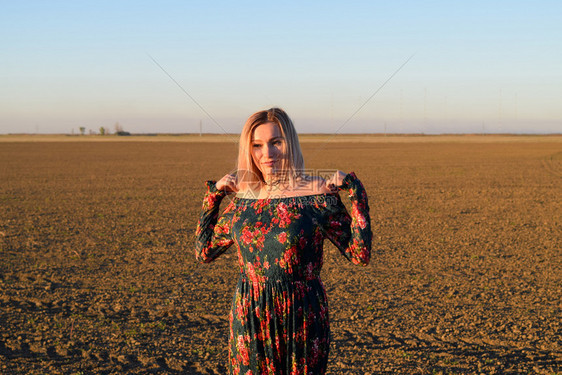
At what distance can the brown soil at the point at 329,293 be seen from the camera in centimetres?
519

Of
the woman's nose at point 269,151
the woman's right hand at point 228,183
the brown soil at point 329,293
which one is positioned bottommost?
the brown soil at point 329,293

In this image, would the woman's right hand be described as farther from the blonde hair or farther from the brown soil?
the brown soil

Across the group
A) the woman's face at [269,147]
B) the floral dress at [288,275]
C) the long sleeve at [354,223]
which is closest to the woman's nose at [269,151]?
the woman's face at [269,147]

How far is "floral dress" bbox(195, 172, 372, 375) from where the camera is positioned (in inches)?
86.4

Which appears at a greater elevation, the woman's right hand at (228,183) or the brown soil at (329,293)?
the woman's right hand at (228,183)

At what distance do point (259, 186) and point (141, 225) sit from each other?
407 inches

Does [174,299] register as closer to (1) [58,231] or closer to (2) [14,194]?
(1) [58,231]

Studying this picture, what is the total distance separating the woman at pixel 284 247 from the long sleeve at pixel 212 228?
0.12 m

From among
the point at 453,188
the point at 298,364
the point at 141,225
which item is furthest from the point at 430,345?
the point at 453,188

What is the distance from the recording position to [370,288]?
7402mm

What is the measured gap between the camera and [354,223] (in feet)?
7.36

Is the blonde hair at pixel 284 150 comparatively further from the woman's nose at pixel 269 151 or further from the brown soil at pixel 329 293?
the brown soil at pixel 329 293

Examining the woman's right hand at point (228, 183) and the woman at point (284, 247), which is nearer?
the woman at point (284, 247)

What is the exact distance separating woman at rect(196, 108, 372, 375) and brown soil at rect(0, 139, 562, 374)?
0.69 meters
